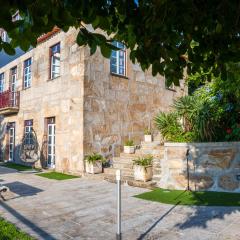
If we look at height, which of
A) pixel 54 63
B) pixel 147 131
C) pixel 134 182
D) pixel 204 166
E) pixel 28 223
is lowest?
pixel 28 223

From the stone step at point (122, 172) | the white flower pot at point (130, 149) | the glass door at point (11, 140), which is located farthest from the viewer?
the glass door at point (11, 140)

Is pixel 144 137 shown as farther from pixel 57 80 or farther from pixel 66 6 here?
pixel 66 6

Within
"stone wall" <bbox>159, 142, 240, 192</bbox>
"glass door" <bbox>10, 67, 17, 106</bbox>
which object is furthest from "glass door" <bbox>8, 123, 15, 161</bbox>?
"stone wall" <bbox>159, 142, 240, 192</bbox>

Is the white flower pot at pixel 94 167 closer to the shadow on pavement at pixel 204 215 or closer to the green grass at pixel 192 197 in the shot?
the green grass at pixel 192 197

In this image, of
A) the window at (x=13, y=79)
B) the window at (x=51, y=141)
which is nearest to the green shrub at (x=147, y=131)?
the window at (x=51, y=141)

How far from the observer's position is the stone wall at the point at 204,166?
8.25 m

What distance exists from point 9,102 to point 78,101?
710 cm

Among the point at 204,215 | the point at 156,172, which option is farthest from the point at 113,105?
the point at 204,215

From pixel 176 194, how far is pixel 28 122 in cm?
1063

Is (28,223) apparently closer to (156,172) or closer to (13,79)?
(156,172)

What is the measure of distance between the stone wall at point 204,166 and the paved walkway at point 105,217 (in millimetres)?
1210

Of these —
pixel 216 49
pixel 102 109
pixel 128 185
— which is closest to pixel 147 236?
pixel 216 49

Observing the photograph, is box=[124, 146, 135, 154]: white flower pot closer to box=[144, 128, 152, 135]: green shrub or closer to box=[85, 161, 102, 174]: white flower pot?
box=[85, 161, 102, 174]: white flower pot

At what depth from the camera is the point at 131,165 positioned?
11.3 metres
